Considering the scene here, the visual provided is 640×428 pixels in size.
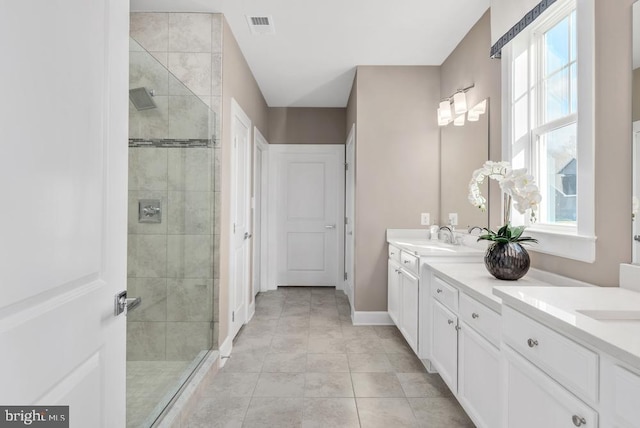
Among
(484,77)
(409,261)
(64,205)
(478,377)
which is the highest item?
(484,77)

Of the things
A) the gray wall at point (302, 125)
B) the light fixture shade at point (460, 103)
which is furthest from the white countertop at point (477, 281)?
the gray wall at point (302, 125)

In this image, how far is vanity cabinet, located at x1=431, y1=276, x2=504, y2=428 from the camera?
1.45 metres

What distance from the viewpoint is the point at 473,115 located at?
2.64 meters

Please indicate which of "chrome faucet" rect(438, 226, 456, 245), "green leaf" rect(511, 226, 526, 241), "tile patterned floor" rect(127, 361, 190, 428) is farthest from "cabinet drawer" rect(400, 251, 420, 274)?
"tile patterned floor" rect(127, 361, 190, 428)

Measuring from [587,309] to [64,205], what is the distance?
145 centimetres

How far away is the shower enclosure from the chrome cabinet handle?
5.30ft

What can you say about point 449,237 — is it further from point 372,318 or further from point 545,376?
point 545,376

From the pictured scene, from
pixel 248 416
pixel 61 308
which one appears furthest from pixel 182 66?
pixel 248 416

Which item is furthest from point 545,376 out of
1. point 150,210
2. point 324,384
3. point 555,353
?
point 150,210

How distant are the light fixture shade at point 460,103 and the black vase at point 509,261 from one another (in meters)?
1.48

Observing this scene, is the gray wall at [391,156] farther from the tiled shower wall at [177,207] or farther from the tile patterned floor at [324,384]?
the tiled shower wall at [177,207]

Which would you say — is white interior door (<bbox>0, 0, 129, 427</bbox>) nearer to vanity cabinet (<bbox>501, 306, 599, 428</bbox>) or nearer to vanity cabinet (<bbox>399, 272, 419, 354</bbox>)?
vanity cabinet (<bbox>501, 306, 599, 428</bbox>)

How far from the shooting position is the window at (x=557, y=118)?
1487 mm

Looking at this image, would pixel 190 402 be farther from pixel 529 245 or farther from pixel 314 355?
pixel 529 245
